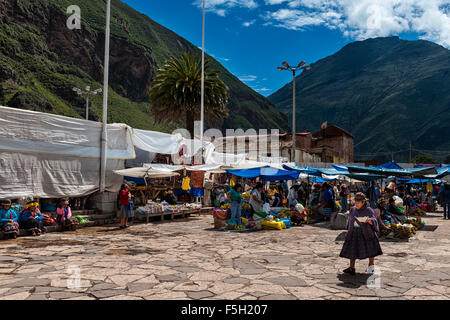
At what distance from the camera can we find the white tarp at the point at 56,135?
12.0m

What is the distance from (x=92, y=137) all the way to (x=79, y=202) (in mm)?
2859

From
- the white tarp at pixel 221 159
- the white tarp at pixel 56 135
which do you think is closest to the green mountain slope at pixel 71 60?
the white tarp at pixel 221 159

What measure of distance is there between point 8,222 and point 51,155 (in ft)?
12.2

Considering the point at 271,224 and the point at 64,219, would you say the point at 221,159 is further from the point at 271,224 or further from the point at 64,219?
the point at 64,219

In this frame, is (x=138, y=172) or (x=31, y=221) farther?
(x=138, y=172)

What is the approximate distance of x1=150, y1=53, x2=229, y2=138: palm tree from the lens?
2561 cm

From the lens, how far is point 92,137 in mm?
14680

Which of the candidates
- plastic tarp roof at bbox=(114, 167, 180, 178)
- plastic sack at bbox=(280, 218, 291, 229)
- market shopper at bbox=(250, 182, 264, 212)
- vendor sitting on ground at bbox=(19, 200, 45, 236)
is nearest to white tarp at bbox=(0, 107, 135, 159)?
plastic tarp roof at bbox=(114, 167, 180, 178)

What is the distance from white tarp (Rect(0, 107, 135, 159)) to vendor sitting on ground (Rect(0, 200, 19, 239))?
8.31 ft

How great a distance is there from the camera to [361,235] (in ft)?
20.7

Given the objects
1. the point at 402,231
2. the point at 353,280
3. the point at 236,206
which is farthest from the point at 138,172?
the point at 353,280

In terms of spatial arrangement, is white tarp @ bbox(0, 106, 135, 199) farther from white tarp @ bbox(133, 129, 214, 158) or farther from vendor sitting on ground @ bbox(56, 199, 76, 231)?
white tarp @ bbox(133, 129, 214, 158)

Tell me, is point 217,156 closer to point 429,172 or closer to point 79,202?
point 79,202
